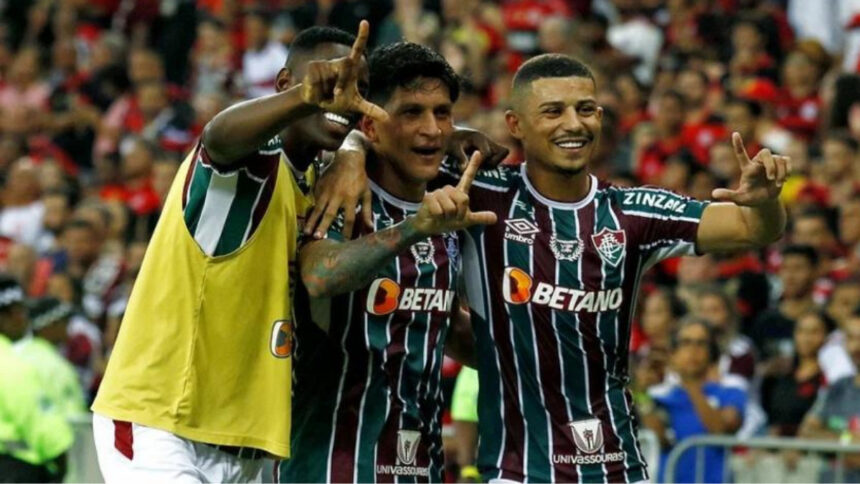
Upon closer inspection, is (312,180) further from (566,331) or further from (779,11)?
(779,11)

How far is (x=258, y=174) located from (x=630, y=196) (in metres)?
1.53

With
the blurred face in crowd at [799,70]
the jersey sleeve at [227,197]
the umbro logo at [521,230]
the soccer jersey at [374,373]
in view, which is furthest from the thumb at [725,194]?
the blurred face in crowd at [799,70]

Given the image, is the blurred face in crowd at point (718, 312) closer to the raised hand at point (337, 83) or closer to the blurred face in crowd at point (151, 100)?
the raised hand at point (337, 83)

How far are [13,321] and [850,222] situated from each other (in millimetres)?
5608

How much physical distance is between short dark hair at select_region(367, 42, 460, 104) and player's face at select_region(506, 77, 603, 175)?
307 millimetres

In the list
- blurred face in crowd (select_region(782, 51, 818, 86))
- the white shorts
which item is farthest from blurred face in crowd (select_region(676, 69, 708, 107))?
the white shorts

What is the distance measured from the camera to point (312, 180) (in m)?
6.50

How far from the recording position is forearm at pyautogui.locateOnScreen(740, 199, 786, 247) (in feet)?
20.2

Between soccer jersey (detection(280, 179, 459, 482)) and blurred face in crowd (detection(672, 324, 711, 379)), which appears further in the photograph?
blurred face in crowd (detection(672, 324, 711, 379))

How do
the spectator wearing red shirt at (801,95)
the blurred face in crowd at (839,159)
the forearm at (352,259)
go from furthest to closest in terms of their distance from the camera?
1. the spectator wearing red shirt at (801,95)
2. the blurred face in crowd at (839,159)
3. the forearm at (352,259)

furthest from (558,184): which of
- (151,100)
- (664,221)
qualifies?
(151,100)

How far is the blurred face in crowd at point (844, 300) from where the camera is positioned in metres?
11.0

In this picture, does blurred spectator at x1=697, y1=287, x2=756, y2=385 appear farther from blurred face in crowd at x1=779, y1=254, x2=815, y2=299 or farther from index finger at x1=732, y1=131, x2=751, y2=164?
index finger at x1=732, y1=131, x2=751, y2=164

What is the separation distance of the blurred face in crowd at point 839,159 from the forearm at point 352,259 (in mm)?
7439
